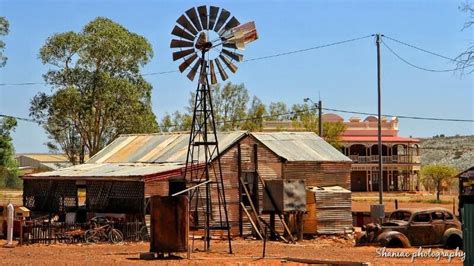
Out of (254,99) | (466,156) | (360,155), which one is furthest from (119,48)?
(466,156)

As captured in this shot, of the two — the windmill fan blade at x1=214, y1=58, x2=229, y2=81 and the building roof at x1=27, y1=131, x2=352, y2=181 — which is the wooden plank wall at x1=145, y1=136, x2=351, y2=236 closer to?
the building roof at x1=27, y1=131, x2=352, y2=181

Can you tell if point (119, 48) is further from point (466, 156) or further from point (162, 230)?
point (466, 156)

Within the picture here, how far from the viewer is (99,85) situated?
59.8 meters

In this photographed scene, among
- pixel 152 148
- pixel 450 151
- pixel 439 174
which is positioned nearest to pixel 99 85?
pixel 152 148

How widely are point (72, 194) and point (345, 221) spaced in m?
12.5

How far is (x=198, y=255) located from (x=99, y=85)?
33.6 metres

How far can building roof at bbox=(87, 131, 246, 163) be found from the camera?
39875 millimetres

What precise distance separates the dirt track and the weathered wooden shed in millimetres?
3498

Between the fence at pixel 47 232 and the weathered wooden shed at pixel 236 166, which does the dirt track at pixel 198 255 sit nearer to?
the fence at pixel 47 232

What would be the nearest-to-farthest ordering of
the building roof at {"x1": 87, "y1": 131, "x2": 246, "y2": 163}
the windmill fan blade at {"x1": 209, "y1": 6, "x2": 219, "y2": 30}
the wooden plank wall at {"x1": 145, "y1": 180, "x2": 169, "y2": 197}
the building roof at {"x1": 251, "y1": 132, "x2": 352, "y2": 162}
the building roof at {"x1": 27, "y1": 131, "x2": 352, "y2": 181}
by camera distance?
the windmill fan blade at {"x1": 209, "y1": 6, "x2": 219, "y2": 30} < the wooden plank wall at {"x1": 145, "y1": 180, "x2": 169, "y2": 197} < the building roof at {"x1": 27, "y1": 131, "x2": 352, "y2": 181} < the building roof at {"x1": 87, "y1": 131, "x2": 246, "y2": 163} < the building roof at {"x1": 251, "y1": 132, "x2": 352, "y2": 162}

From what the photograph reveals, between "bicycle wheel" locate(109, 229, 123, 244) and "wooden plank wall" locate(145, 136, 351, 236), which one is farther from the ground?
"wooden plank wall" locate(145, 136, 351, 236)

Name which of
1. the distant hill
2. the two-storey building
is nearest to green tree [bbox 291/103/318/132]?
the two-storey building

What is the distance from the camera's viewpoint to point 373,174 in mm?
97500

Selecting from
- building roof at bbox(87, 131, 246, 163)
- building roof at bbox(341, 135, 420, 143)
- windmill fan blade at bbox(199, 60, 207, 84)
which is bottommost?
building roof at bbox(87, 131, 246, 163)
